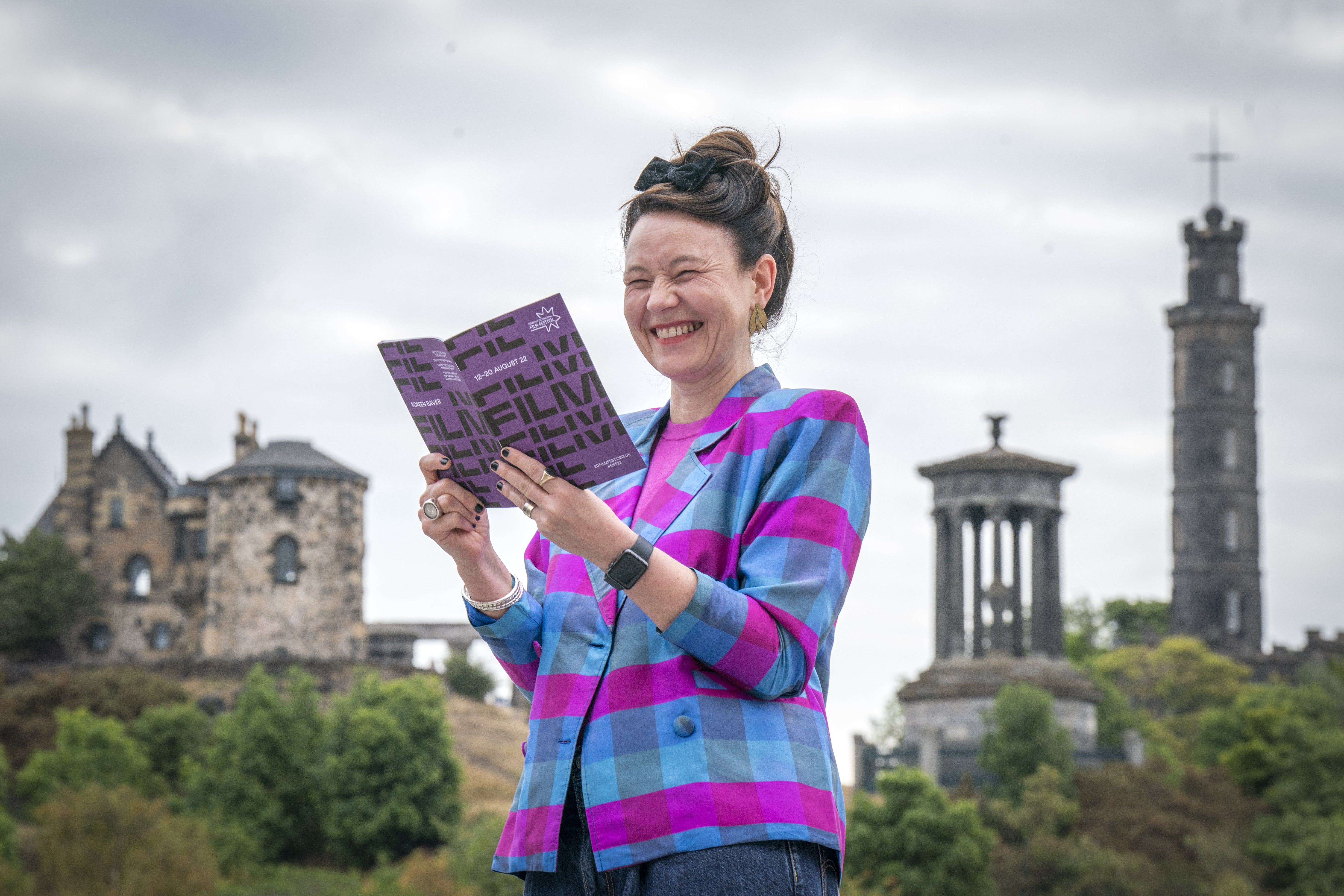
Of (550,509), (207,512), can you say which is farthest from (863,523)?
(207,512)

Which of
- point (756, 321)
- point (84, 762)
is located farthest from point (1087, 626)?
point (756, 321)

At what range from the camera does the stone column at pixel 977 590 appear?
59.8 meters

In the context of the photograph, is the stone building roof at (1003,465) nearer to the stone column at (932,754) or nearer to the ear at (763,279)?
the stone column at (932,754)

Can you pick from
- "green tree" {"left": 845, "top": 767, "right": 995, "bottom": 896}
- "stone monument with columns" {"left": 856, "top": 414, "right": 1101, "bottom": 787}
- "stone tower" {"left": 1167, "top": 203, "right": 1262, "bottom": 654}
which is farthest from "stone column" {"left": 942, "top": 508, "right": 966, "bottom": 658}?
"stone tower" {"left": 1167, "top": 203, "right": 1262, "bottom": 654}

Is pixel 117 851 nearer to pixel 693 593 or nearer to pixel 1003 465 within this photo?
pixel 1003 465

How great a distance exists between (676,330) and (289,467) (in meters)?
64.5

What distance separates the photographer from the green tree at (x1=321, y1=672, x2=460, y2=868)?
47.0m

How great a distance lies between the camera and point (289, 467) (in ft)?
220

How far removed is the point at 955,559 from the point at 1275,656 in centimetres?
3170

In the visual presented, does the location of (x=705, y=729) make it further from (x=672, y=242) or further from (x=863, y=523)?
(x=672, y=242)

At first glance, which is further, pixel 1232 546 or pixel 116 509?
pixel 1232 546

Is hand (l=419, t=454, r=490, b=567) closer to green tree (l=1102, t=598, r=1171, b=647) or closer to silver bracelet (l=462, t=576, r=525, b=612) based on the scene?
silver bracelet (l=462, t=576, r=525, b=612)

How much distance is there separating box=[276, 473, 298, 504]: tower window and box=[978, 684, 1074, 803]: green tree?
1179 inches

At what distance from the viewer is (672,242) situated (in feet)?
14.5
